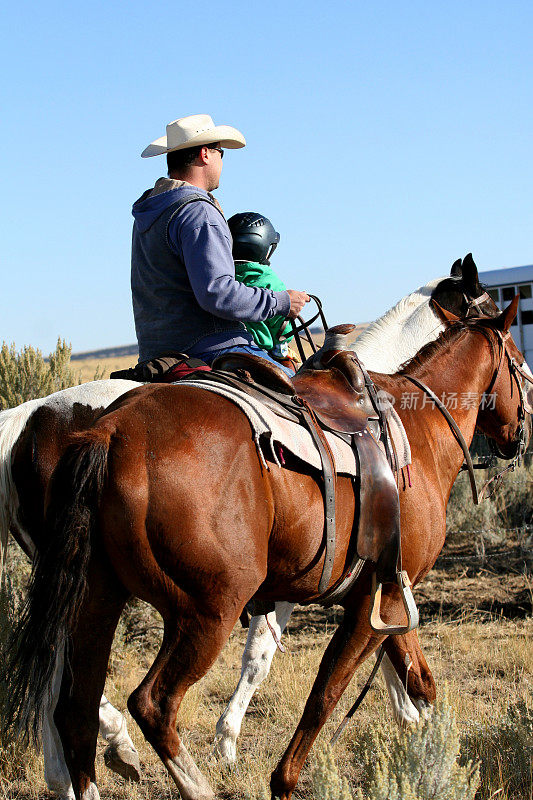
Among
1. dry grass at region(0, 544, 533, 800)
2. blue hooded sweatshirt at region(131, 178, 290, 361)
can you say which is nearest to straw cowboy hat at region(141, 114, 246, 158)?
blue hooded sweatshirt at region(131, 178, 290, 361)

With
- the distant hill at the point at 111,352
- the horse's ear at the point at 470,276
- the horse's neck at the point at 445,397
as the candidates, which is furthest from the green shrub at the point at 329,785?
the distant hill at the point at 111,352

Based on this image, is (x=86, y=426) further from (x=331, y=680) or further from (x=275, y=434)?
(x=331, y=680)

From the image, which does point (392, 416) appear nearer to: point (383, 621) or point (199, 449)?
point (383, 621)

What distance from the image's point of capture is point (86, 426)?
171 inches

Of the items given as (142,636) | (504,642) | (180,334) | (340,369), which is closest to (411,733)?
(340,369)

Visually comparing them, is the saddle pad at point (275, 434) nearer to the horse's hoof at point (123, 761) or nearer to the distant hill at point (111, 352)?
the horse's hoof at point (123, 761)

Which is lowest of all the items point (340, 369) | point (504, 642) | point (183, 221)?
point (504, 642)

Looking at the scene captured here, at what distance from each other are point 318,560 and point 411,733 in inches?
31.4

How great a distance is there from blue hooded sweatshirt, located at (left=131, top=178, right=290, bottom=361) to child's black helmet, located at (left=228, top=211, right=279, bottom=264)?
80 centimetres

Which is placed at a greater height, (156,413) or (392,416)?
(156,413)

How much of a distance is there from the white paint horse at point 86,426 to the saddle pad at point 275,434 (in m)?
1.18

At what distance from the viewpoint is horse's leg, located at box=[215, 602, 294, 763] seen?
4.61 meters

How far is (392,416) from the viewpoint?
12.3 ft

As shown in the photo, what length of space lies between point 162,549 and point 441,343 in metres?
2.24
